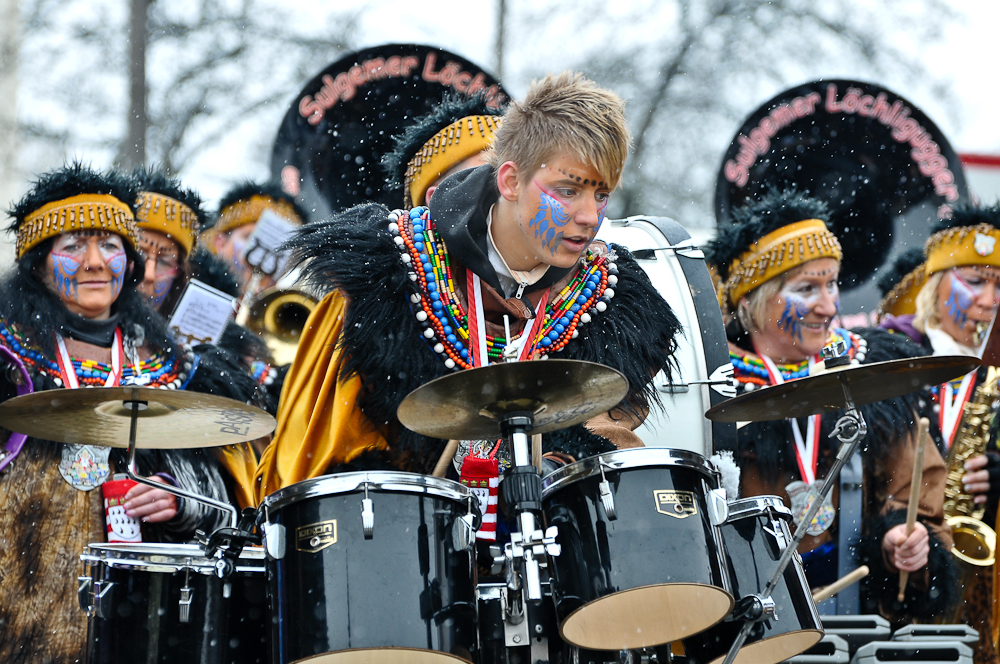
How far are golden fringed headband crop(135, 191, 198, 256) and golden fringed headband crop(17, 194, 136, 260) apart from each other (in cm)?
111

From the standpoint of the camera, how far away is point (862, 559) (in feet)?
15.5

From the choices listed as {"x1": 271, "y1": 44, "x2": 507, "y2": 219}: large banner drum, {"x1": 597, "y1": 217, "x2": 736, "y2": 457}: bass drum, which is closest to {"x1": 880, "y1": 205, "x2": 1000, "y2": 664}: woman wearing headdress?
{"x1": 597, "y1": 217, "x2": 736, "y2": 457}: bass drum

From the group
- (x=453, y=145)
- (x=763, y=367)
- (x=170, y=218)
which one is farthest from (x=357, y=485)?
(x=170, y=218)

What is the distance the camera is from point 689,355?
169 inches

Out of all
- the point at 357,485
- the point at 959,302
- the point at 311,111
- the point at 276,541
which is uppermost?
the point at 311,111

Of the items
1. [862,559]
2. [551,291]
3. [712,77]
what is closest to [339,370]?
[551,291]

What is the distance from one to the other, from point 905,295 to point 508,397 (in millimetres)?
4743

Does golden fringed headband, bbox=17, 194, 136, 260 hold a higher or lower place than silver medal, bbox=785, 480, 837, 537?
higher

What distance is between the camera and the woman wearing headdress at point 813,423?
4719 mm

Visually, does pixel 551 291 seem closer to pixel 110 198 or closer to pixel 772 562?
pixel 772 562

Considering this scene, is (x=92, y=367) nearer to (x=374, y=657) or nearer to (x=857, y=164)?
(x=374, y=657)

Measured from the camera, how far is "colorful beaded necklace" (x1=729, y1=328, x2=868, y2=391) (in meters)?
4.93

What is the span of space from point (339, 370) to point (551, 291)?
73cm

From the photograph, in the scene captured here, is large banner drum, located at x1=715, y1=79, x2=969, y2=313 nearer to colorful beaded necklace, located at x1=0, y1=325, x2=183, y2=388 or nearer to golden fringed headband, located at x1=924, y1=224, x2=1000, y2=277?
golden fringed headband, located at x1=924, y1=224, x2=1000, y2=277
